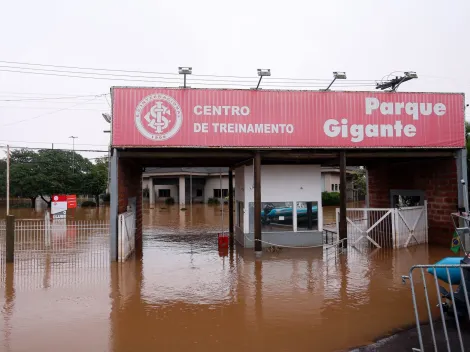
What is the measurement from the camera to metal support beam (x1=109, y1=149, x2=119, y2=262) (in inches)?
541

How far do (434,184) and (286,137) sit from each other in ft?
24.0

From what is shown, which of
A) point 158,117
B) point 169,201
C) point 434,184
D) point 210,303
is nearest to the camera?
point 210,303

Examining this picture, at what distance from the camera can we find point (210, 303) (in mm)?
8930

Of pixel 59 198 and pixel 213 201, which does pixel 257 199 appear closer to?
pixel 59 198

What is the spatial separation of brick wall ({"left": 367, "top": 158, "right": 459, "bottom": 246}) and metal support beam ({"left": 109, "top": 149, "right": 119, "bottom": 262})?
1299 cm

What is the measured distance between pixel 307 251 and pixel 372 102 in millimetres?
6407

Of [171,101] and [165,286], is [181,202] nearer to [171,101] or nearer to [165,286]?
[171,101]

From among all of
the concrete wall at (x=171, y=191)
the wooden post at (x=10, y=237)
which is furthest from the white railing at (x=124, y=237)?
the concrete wall at (x=171, y=191)

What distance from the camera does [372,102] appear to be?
51.2ft

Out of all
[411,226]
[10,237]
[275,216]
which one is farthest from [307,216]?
[10,237]

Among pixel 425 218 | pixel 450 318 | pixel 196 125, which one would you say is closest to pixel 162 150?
pixel 196 125

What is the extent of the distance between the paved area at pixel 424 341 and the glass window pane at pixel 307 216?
968 cm

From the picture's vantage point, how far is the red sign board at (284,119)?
1445 cm

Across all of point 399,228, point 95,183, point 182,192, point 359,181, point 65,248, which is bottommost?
point 65,248
